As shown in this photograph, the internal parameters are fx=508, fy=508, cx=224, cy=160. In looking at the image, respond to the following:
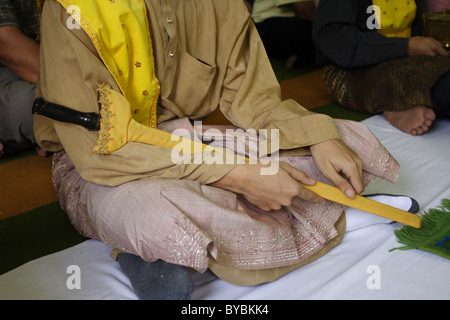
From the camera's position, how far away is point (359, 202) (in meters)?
1.34

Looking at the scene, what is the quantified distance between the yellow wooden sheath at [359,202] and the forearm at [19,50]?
4.70 ft

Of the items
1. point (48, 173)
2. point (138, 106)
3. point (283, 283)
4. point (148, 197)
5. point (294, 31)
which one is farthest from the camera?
point (294, 31)

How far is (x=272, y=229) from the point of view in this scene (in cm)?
130

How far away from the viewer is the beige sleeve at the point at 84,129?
4.10 feet

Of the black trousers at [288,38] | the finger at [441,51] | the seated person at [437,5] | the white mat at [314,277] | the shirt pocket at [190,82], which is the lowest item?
the black trousers at [288,38]

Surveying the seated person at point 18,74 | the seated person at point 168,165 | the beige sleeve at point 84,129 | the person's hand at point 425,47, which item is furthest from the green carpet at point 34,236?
the person's hand at point 425,47

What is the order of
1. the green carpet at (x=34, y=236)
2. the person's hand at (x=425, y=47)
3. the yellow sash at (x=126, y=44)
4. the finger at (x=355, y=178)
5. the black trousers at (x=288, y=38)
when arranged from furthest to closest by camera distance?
the black trousers at (x=288, y=38) → the person's hand at (x=425, y=47) → the green carpet at (x=34, y=236) → the finger at (x=355, y=178) → the yellow sash at (x=126, y=44)

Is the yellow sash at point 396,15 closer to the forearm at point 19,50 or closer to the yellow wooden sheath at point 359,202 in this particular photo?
the yellow wooden sheath at point 359,202

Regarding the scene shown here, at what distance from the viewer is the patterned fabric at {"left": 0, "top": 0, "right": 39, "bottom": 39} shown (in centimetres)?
212

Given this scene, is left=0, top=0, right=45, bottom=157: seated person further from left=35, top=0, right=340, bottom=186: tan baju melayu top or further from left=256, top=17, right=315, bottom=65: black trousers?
left=256, top=17, right=315, bottom=65: black trousers

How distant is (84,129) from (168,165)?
0.23m
